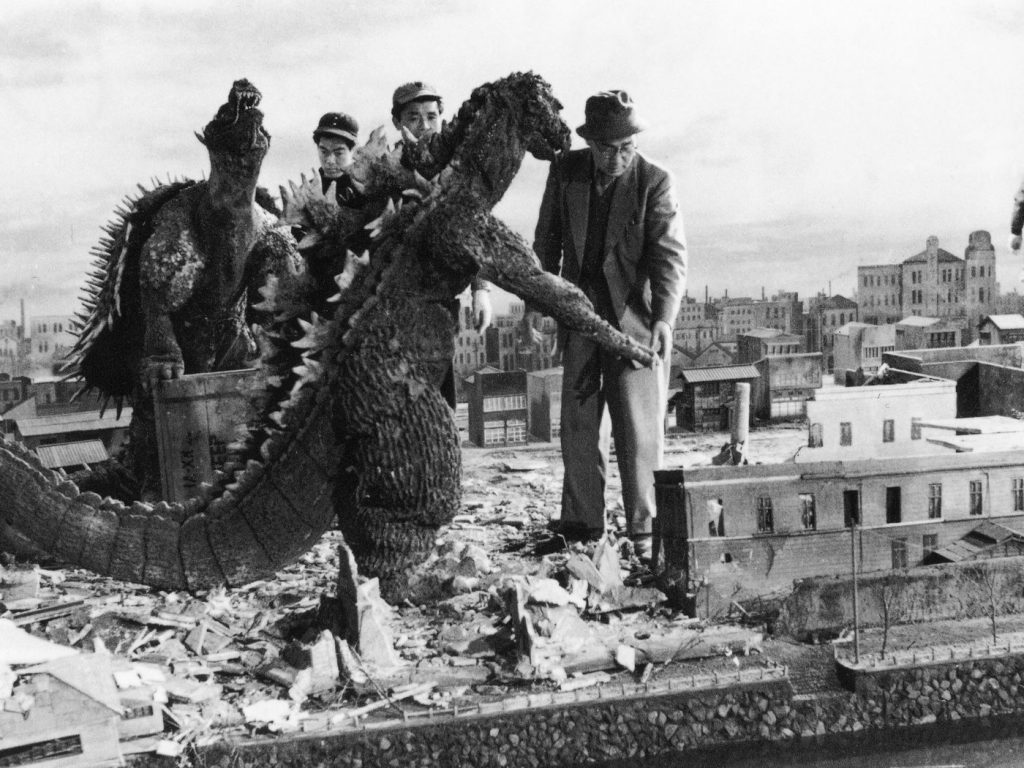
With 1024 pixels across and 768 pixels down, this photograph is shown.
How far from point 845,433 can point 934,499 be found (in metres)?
2.61

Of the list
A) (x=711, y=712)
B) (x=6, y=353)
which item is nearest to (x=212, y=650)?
(x=711, y=712)

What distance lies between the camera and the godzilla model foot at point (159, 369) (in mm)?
6812

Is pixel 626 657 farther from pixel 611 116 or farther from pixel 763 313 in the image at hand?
pixel 763 313

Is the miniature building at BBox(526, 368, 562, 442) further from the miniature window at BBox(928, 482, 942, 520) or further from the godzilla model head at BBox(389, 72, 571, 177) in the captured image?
the godzilla model head at BBox(389, 72, 571, 177)

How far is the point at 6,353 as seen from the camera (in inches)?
575

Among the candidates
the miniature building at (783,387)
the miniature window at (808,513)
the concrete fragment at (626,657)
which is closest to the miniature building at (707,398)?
the miniature building at (783,387)

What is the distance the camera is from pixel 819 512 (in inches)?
242

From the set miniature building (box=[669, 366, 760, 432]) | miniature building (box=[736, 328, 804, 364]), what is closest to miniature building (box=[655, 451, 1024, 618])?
miniature building (box=[669, 366, 760, 432])

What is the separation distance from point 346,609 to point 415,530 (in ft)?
1.76

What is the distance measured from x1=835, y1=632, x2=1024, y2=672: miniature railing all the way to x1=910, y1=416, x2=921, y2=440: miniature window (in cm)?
347

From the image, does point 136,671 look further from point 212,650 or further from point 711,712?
point 711,712

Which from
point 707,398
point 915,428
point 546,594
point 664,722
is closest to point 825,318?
point 707,398

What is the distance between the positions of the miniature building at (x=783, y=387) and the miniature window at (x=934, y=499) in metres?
6.04

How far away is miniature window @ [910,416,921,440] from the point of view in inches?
351
